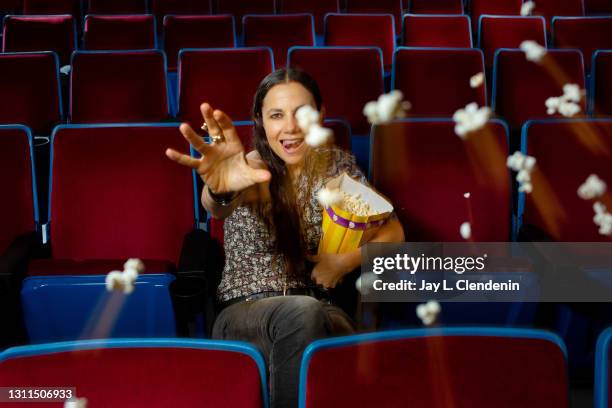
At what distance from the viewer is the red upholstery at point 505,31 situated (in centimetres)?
135

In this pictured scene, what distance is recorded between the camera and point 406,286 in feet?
2.00

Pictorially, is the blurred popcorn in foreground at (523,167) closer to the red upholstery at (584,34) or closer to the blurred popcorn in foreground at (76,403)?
the blurred popcorn in foreground at (76,403)

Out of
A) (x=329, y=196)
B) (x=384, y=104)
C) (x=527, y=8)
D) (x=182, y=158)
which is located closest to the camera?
(x=182, y=158)

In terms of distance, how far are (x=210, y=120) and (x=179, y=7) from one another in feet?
4.18

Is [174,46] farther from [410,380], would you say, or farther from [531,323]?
[410,380]

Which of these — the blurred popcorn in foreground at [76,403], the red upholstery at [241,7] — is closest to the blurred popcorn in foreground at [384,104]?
the blurred popcorn in foreground at [76,403]

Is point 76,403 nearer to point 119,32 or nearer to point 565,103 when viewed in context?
point 565,103

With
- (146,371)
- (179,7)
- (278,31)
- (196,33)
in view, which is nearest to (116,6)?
(179,7)

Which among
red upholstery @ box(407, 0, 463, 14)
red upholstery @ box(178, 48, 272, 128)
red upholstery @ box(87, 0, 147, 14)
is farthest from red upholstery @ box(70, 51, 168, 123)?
red upholstery @ box(407, 0, 463, 14)

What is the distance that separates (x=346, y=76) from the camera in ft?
3.24

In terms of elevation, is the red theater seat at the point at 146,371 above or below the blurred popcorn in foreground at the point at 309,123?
below

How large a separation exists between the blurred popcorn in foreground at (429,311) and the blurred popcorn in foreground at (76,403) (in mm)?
368

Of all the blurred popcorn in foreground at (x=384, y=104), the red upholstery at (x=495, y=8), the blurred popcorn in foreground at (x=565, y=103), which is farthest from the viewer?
the red upholstery at (x=495, y=8)

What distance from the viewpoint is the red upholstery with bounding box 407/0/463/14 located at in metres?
1.57
